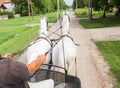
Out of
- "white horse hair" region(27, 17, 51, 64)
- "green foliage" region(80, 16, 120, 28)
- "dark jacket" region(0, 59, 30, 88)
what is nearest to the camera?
"dark jacket" region(0, 59, 30, 88)

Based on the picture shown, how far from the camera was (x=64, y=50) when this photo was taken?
770cm

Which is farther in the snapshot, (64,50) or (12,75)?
(64,50)

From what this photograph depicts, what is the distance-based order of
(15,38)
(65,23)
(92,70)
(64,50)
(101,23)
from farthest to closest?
(101,23), (15,38), (92,70), (65,23), (64,50)

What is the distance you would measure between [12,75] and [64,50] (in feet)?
15.1

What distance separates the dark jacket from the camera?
3.11 m

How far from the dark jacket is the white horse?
3816mm

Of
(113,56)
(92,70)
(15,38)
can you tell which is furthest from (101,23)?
(92,70)

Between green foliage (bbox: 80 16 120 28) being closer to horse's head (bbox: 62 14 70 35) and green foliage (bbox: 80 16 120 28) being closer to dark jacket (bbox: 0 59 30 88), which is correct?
horse's head (bbox: 62 14 70 35)

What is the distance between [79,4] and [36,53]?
102931mm

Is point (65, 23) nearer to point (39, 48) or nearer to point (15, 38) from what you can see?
point (39, 48)

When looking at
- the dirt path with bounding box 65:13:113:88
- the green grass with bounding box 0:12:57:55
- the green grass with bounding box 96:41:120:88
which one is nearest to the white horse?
the dirt path with bounding box 65:13:113:88

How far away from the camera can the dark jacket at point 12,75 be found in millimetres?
3111

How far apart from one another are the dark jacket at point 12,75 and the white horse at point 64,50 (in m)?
3.82

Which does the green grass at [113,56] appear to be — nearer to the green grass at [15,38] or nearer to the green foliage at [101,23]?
the green grass at [15,38]
